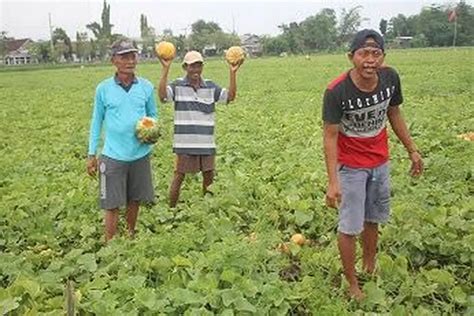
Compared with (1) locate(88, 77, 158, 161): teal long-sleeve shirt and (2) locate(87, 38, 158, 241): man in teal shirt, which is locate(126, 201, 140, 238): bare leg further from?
(1) locate(88, 77, 158, 161): teal long-sleeve shirt

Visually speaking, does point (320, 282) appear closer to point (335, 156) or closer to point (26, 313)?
point (335, 156)

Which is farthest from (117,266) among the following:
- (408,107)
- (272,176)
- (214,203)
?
(408,107)

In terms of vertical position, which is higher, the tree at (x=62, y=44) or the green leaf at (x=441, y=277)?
the tree at (x=62, y=44)

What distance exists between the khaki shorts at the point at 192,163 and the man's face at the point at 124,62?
1.37 metres

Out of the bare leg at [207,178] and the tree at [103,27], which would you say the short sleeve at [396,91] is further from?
the tree at [103,27]

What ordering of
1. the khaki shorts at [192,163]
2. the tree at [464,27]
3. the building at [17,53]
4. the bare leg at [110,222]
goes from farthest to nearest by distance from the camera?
the building at [17,53], the tree at [464,27], the khaki shorts at [192,163], the bare leg at [110,222]

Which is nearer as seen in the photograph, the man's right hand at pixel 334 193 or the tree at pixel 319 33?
the man's right hand at pixel 334 193

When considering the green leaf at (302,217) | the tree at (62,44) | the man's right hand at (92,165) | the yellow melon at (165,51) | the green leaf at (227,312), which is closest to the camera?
the green leaf at (227,312)

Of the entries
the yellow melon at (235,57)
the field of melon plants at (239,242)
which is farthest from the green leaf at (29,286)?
the yellow melon at (235,57)

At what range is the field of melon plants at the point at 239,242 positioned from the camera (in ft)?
12.8

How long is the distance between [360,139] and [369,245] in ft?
2.82

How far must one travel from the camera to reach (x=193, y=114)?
242 inches

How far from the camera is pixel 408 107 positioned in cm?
1444

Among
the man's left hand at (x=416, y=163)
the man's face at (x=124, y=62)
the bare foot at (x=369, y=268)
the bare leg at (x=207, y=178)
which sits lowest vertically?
the bare foot at (x=369, y=268)
